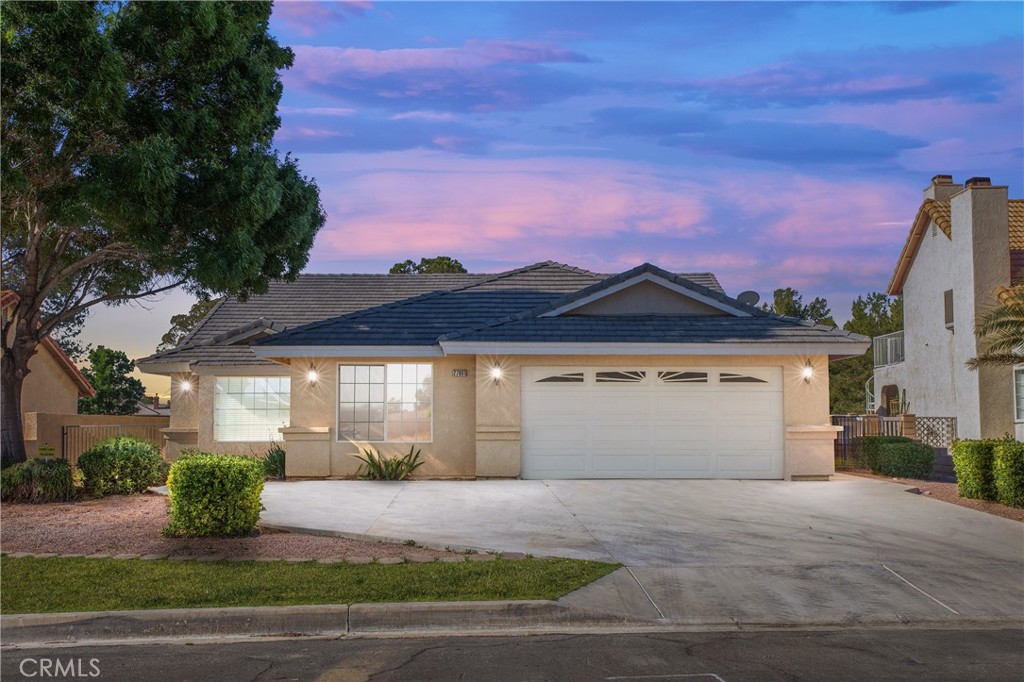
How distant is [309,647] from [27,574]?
12.4ft

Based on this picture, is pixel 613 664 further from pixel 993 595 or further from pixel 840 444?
pixel 840 444

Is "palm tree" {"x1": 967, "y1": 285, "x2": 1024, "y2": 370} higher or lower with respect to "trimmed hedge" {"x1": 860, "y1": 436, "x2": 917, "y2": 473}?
higher

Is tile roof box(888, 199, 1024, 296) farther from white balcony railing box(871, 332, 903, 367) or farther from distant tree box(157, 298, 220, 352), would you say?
distant tree box(157, 298, 220, 352)

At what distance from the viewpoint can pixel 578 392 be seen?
1814 centimetres

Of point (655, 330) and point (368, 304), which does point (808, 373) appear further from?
point (368, 304)

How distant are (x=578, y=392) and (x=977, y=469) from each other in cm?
754

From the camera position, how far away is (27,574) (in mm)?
8961

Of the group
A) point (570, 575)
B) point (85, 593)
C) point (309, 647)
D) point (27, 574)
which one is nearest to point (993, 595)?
point (570, 575)

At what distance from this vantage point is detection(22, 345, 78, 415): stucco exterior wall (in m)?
30.9

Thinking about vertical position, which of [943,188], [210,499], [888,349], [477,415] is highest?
[943,188]

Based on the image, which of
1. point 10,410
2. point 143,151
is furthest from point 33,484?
point 143,151

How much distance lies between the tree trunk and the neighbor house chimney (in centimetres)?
2787

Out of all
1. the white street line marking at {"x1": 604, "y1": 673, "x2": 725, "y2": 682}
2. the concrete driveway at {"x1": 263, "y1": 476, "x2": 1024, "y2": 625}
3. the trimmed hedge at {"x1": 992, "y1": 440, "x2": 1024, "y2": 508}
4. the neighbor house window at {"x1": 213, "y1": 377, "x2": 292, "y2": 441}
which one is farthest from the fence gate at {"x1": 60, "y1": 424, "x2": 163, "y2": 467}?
the trimmed hedge at {"x1": 992, "y1": 440, "x2": 1024, "y2": 508}

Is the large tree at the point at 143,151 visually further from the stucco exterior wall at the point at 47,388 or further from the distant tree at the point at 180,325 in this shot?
the distant tree at the point at 180,325
